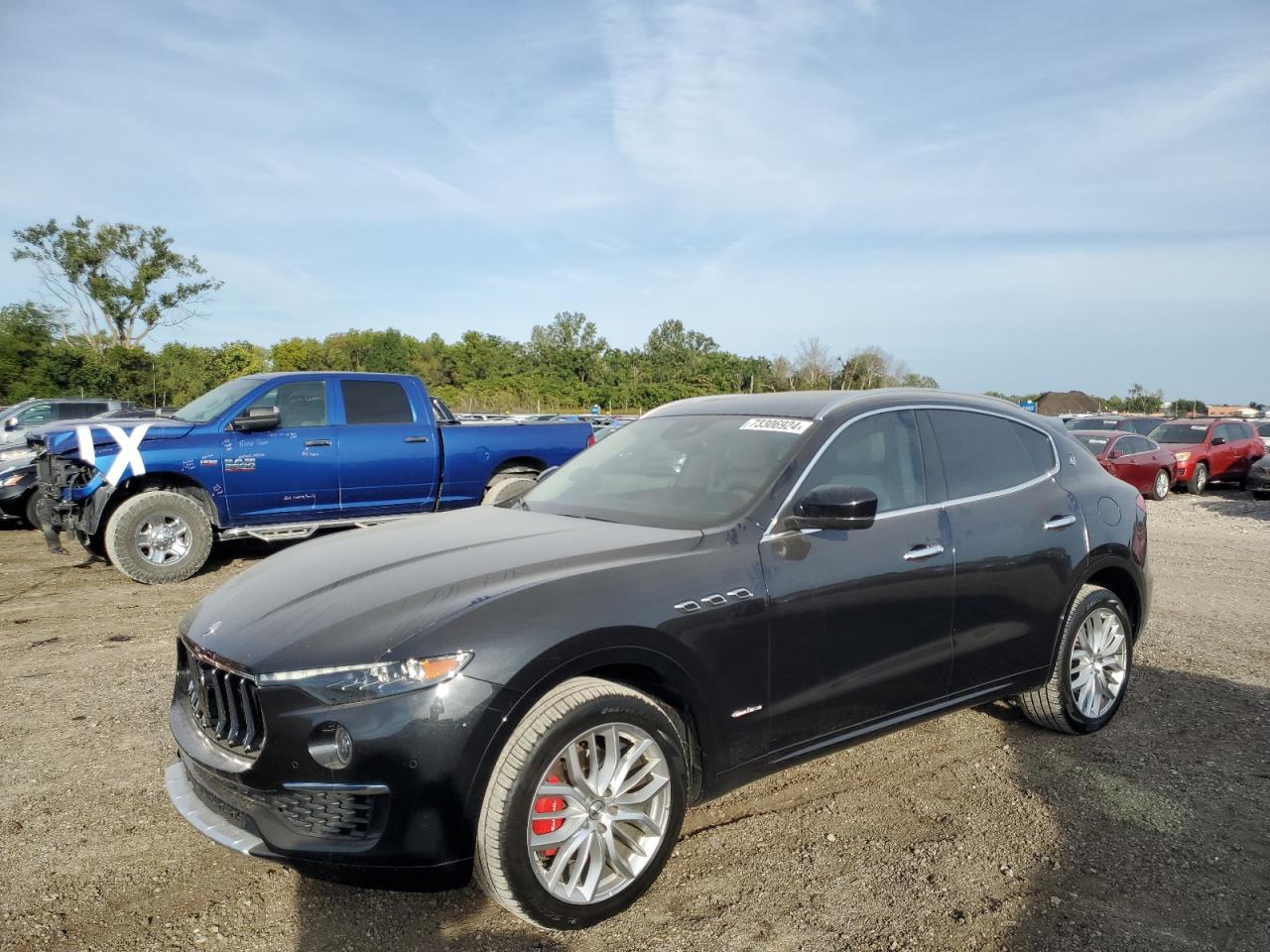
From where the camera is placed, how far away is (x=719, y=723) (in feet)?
9.75

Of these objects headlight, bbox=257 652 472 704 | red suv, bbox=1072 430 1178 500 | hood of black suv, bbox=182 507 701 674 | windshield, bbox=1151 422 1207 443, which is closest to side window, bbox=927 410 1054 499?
hood of black suv, bbox=182 507 701 674

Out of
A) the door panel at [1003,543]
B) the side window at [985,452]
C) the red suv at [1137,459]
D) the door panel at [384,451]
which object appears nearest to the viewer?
the door panel at [1003,543]

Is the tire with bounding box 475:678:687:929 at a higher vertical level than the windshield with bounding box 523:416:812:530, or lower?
lower

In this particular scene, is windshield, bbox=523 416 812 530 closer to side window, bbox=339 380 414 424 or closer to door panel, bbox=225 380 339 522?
door panel, bbox=225 380 339 522

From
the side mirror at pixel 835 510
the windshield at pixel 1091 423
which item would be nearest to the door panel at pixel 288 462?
the side mirror at pixel 835 510

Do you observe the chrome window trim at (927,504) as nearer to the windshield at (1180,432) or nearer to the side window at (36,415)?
the side window at (36,415)

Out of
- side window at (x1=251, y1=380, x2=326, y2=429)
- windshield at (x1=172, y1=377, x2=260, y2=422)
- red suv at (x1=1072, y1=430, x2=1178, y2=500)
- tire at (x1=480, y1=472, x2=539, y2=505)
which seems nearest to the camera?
windshield at (x1=172, y1=377, x2=260, y2=422)

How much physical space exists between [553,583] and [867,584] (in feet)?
4.35

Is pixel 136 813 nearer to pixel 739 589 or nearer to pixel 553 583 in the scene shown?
pixel 553 583

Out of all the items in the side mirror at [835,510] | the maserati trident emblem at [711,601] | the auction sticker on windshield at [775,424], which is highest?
the auction sticker on windshield at [775,424]

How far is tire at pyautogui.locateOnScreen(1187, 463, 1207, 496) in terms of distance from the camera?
721 inches

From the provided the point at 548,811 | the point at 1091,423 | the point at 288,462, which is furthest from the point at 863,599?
the point at 1091,423

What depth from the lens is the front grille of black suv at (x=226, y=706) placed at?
260 centimetres

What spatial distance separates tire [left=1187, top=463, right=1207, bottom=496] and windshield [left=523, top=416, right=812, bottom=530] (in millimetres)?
18180
